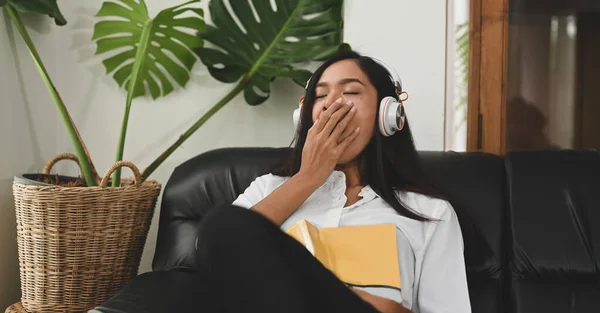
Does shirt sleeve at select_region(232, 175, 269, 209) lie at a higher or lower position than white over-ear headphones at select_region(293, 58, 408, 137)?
lower

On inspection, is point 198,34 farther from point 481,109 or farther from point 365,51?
point 481,109

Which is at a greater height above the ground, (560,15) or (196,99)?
(560,15)

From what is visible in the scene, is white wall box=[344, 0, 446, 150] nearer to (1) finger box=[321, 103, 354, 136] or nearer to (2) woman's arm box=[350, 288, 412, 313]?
(1) finger box=[321, 103, 354, 136]

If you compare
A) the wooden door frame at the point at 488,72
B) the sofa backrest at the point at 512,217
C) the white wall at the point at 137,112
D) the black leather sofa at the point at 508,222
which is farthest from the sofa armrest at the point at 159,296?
the wooden door frame at the point at 488,72

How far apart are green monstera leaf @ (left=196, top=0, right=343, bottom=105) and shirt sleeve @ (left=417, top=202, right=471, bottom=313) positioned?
968 millimetres

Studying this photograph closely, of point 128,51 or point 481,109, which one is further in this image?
point 128,51

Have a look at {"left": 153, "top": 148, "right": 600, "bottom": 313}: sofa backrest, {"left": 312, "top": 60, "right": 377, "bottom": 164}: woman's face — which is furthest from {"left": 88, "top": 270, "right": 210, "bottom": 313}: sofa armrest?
{"left": 312, "top": 60, "right": 377, "bottom": 164}: woman's face

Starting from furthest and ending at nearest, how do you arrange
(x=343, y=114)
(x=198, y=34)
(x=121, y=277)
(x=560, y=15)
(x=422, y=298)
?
(x=198, y=34) → (x=560, y=15) → (x=121, y=277) → (x=343, y=114) → (x=422, y=298)

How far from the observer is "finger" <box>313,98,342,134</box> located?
1493mm

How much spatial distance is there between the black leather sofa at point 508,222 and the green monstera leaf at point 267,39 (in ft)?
1.67

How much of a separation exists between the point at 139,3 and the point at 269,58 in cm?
49

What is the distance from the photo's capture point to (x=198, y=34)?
2.29 metres

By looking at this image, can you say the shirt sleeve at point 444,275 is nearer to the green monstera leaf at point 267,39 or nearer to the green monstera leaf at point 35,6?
the green monstera leaf at point 267,39

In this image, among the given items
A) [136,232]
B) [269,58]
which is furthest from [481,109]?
[136,232]
